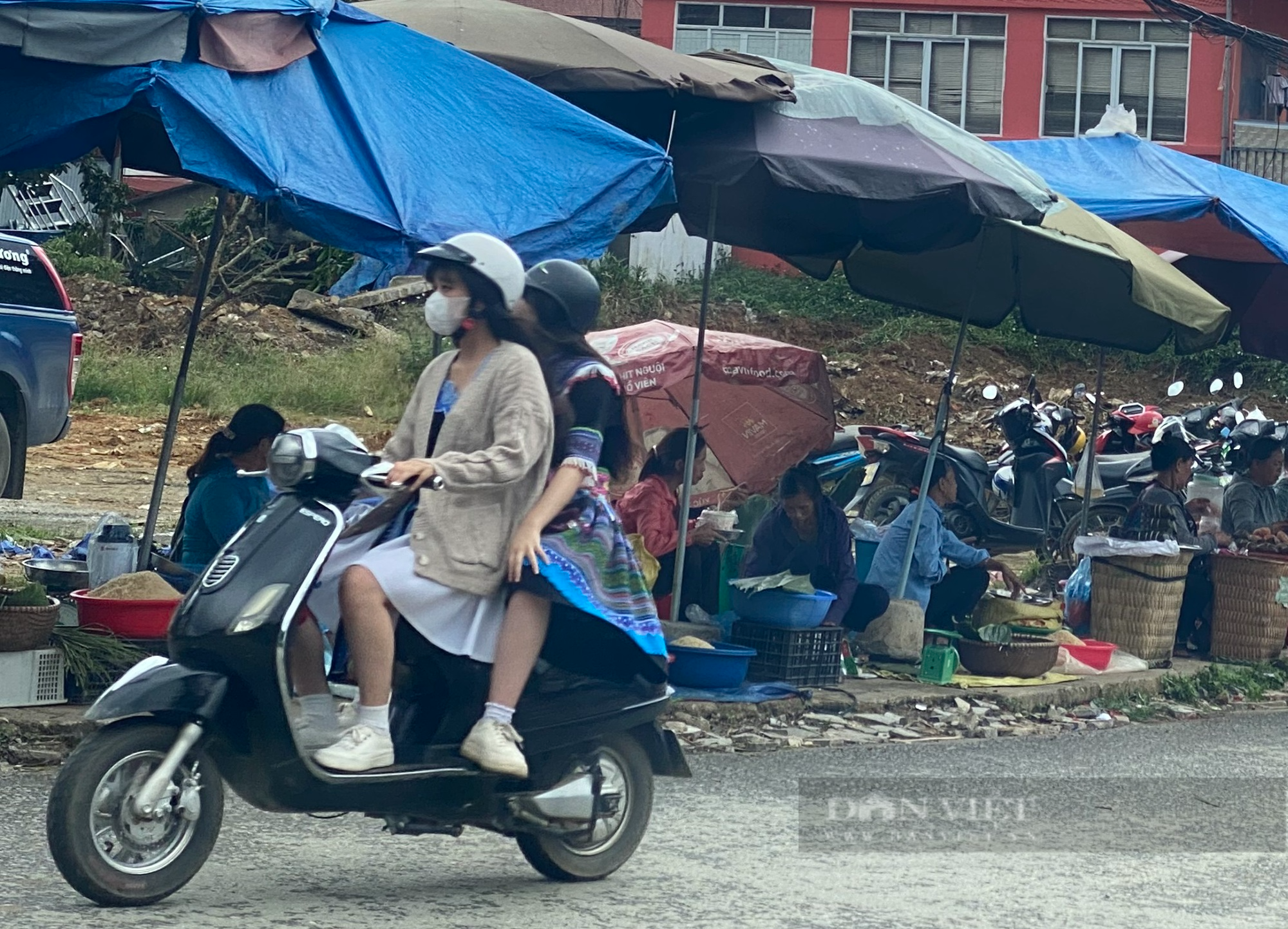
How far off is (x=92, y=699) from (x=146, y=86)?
2440 millimetres

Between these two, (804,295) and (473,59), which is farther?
(804,295)

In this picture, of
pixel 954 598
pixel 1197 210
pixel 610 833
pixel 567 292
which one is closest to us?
pixel 567 292

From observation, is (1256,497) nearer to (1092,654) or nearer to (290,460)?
(1092,654)

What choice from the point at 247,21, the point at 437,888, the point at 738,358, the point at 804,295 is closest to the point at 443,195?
the point at 247,21

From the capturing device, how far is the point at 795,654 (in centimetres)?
854

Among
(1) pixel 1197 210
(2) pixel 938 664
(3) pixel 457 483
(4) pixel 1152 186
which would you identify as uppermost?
(4) pixel 1152 186

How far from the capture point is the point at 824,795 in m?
6.58

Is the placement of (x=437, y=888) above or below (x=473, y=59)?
below

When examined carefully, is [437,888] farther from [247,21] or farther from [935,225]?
[935,225]

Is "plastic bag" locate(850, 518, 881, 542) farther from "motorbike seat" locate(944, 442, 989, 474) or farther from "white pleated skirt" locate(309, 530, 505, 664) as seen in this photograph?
"white pleated skirt" locate(309, 530, 505, 664)

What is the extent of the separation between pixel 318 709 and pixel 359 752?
17 cm

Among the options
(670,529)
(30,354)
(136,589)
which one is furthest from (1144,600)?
(30,354)

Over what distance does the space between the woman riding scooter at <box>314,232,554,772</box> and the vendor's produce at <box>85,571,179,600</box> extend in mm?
2551

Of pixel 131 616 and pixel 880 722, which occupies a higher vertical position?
pixel 131 616
